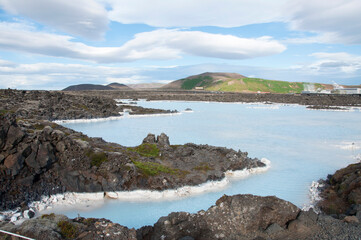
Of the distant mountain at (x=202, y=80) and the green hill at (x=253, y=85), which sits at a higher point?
the distant mountain at (x=202, y=80)

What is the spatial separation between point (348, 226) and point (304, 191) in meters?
4.28

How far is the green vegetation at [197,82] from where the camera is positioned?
16380 centimetres

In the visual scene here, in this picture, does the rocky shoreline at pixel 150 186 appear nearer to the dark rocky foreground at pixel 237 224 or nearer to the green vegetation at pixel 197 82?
the dark rocky foreground at pixel 237 224

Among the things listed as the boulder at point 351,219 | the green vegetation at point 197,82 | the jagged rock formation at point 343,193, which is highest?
the green vegetation at point 197,82

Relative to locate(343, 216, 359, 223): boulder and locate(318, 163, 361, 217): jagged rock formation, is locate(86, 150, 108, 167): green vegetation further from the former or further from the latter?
locate(343, 216, 359, 223): boulder

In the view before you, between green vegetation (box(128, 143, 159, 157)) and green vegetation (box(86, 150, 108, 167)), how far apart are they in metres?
2.30

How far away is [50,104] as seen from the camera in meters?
33.1

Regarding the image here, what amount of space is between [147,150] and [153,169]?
245 centimetres

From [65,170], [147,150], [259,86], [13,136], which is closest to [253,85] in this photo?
[259,86]

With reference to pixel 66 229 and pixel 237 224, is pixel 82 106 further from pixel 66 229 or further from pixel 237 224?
pixel 237 224

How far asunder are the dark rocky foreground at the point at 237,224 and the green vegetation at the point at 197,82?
153499 millimetres

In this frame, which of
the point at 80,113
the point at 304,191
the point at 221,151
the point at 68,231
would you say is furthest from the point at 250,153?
the point at 80,113

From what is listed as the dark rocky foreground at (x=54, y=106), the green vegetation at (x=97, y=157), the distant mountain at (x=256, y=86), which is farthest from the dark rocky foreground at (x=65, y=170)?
the distant mountain at (x=256, y=86)

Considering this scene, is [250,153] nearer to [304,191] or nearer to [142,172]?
[304,191]
